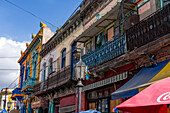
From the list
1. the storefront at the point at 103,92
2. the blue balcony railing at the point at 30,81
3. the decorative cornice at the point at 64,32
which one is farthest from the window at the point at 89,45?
the blue balcony railing at the point at 30,81

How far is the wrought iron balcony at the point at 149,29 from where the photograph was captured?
743 cm

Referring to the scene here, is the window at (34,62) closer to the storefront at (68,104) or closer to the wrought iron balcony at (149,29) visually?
the storefront at (68,104)

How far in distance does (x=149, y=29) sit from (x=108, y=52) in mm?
2981

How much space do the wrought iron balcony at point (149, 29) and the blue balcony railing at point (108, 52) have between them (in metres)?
0.57

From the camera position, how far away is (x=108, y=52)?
10664mm

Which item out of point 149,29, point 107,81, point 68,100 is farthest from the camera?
point 68,100

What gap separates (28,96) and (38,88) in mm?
5286

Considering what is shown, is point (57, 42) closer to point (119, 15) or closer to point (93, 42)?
point (93, 42)

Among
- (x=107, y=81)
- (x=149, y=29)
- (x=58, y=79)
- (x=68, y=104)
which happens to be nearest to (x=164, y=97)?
(x=149, y=29)

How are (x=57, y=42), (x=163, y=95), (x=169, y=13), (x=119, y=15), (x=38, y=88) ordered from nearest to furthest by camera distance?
1. (x=163, y=95)
2. (x=169, y=13)
3. (x=119, y=15)
4. (x=57, y=42)
5. (x=38, y=88)

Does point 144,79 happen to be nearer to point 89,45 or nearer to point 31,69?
point 89,45

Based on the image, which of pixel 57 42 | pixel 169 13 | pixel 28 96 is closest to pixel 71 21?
pixel 57 42

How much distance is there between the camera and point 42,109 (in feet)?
70.6

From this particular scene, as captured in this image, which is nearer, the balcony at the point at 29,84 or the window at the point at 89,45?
the window at the point at 89,45
